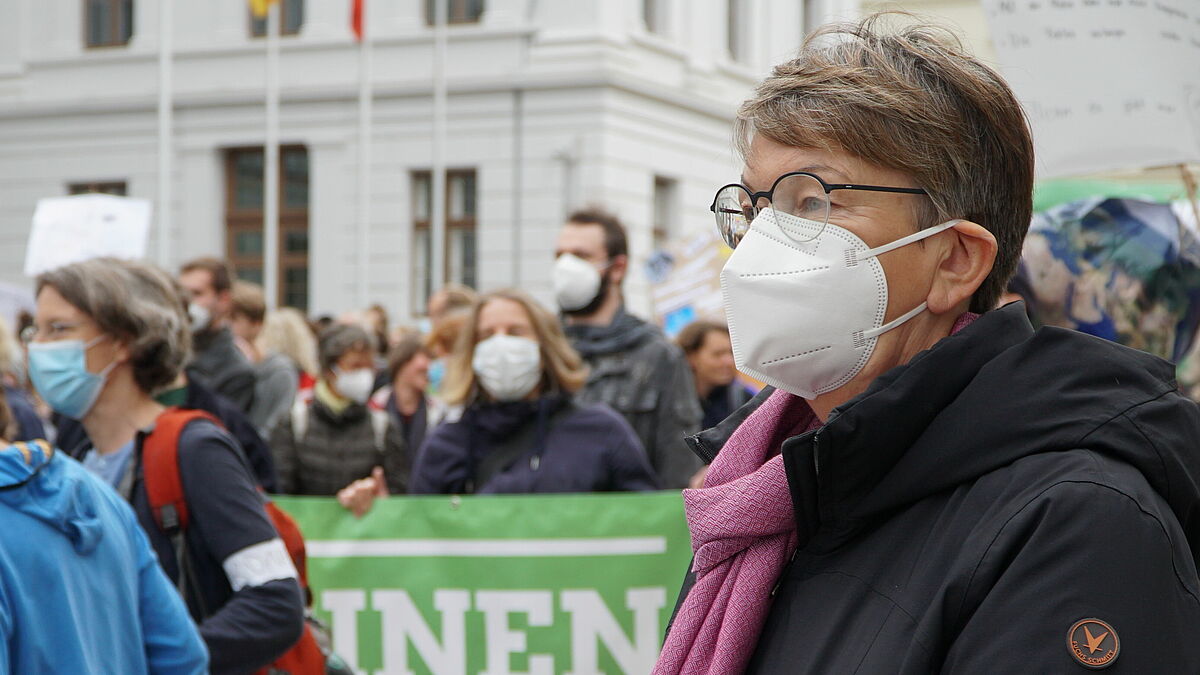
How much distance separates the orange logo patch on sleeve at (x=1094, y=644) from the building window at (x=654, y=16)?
86.9 feet

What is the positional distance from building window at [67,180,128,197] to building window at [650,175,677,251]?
9642mm

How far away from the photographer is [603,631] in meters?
5.29

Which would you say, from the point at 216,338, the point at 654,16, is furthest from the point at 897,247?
the point at 654,16

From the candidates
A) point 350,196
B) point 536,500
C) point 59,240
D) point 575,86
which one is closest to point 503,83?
point 575,86

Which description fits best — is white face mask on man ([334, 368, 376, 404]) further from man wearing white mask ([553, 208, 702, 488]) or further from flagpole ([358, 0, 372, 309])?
flagpole ([358, 0, 372, 309])

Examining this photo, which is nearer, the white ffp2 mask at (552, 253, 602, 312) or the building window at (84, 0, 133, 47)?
the white ffp2 mask at (552, 253, 602, 312)

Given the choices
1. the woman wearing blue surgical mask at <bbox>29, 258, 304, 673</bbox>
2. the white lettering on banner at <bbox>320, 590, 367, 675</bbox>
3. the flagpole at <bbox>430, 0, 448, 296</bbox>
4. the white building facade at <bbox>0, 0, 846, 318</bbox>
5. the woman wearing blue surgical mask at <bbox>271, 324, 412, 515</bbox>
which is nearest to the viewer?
the woman wearing blue surgical mask at <bbox>29, 258, 304, 673</bbox>

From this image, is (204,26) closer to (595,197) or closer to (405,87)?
(405,87)

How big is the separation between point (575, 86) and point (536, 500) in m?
20.4

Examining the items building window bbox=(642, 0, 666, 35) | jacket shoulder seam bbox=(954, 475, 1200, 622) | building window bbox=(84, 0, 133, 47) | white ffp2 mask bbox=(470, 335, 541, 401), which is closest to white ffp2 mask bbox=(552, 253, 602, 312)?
white ffp2 mask bbox=(470, 335, 541, 401)

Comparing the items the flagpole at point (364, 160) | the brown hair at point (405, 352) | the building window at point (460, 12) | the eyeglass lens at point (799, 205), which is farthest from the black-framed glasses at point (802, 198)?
the building window at point (460, 12)

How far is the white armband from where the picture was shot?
3580 millimetres

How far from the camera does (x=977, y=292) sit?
1.96 meters

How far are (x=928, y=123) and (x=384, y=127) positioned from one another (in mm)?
24992
